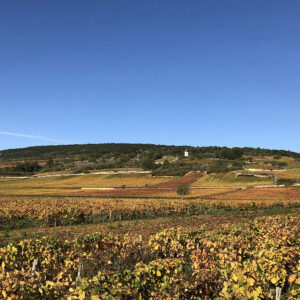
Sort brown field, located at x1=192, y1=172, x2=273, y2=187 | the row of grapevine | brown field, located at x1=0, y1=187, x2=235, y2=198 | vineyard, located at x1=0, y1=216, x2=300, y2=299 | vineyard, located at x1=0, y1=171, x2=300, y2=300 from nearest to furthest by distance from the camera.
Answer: vineyard, located at x1=0, y1=216, x2=300, y2=299, vineyard, located at x1=0, y1=171, x2=300, y2=300, the row of grapevine, brown field, located at x1=0, y1=187, x2=235, y2=198, brown field, located at x1=192, y1=172, x2=273, y2=187

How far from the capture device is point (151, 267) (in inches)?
340

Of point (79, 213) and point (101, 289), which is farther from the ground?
point (101, 289)

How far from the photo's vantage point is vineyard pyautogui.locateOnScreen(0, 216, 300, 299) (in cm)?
729

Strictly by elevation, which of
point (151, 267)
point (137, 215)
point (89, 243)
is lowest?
point (137, 215)

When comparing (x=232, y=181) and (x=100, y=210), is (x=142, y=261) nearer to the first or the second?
(x=100, y=210)

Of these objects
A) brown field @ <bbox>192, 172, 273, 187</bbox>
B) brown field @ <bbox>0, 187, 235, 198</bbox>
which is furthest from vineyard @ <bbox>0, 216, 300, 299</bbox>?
brown field @ <bbox>192, 172, 273, 187</bbox>

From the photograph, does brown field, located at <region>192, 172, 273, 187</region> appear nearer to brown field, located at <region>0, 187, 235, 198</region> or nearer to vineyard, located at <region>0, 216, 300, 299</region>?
brown field, located at <region>0, 187, 235, 198</region>

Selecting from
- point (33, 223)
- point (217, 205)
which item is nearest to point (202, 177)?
point (217, 205)

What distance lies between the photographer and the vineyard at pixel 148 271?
23.9 feet

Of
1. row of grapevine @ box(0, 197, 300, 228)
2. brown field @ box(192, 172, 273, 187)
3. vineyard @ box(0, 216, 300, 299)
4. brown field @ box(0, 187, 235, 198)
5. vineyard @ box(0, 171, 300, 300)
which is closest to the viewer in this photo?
vineyard @ box(0, 216, 300, 299)

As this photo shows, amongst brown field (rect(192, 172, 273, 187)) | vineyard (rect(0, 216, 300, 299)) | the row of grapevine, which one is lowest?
the row of grapevine

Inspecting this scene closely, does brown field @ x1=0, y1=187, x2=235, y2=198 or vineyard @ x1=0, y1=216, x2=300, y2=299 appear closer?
vineyard @ x1=0, y1=216, x2=300, y2=299

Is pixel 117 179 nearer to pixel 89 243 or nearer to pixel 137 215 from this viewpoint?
pixel 137 215

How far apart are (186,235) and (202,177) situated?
8586 cm
